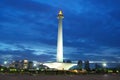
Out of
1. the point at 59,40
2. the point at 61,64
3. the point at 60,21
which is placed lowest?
the point at 61,64

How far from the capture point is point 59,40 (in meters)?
155

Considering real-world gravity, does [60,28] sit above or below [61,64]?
above

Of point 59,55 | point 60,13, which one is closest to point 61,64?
point 59,55

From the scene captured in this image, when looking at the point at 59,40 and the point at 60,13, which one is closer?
the point at 59,40

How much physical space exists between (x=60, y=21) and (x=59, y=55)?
63.6 feet

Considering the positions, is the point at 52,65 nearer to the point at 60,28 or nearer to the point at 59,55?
the point at 59,55

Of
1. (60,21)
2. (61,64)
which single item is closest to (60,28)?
(60,21)

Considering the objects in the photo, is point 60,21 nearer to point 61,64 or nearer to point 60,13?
point 60,13

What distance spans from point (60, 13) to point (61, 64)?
32.3 m

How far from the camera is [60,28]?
6176 inches

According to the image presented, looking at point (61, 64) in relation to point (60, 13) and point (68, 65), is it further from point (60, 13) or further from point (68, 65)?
point (60, 13)

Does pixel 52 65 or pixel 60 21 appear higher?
pixel 60 21

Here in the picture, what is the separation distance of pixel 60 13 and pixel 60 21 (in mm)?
8640

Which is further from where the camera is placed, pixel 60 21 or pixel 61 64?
pixel 60 21
